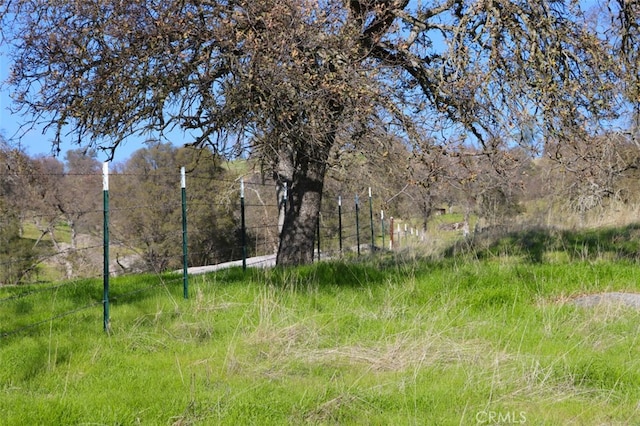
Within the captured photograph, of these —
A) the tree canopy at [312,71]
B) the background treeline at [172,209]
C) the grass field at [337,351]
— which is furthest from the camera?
the background treeline at [172,209]

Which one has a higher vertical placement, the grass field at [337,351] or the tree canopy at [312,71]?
the tree canopy at [312,71]

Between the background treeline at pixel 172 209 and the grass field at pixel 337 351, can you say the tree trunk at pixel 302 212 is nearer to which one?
the grass field at pixel 337 351

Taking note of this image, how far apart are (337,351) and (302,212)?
250 inches

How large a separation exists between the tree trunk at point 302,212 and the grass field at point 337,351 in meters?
2.64

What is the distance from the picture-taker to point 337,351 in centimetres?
568

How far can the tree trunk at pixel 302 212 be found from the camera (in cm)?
1185

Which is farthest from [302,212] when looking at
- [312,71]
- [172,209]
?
[172,209]

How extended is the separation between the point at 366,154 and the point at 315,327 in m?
5.92

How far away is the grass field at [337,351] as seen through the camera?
439 cm

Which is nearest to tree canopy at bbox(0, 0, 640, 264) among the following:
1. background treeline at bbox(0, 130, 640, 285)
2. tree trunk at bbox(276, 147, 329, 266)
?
tree trunk at bbox(276, 147, 329, 266)

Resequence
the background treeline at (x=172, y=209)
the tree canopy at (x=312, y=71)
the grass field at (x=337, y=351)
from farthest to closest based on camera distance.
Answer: the background treeline at (x=172, y=209), the tree canopy at (x=312, y=71), the grass field at (x=337, y=351)

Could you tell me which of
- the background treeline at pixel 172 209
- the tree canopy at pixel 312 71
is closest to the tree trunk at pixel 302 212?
the tree canopy at pixel 312 71

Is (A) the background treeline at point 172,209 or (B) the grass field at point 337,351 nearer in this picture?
(B) the grass field at point 337,351

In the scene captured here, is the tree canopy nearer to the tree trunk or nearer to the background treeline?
the tree trunk
